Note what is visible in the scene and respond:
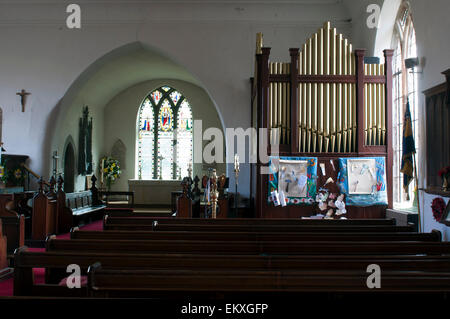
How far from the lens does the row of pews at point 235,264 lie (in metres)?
2.00

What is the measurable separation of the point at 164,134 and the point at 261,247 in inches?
451

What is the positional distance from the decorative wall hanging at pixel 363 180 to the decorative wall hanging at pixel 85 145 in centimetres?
801

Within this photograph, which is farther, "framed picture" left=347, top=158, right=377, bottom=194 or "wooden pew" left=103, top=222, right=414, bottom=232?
"framed picture" left=347, top=158, right=377, bottom=194

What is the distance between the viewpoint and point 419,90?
5449mm

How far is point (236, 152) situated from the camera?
9.05 m

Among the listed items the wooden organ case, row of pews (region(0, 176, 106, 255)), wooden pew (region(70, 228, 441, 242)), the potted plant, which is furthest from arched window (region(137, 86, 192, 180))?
wooden pew (region(70, 228, 441, 242))

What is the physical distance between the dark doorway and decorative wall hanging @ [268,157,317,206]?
7.03m

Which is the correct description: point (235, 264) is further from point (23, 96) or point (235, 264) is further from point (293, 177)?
point (23, 96)

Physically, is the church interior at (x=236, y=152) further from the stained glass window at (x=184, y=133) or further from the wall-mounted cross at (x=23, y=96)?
the stained glass window at (x=184, y=133)

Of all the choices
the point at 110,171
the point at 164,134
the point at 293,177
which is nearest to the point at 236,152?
the point at 293,177

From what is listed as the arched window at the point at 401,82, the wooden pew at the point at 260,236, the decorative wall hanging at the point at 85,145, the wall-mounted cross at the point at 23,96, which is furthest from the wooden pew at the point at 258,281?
the decorative wall hanging at the point at 85,145

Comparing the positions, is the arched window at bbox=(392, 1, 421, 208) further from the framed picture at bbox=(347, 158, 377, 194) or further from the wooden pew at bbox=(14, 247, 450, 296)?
the wooden pew at bbox=(14, 247, 450, 296)

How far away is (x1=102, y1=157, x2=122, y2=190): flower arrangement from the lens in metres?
13.3
